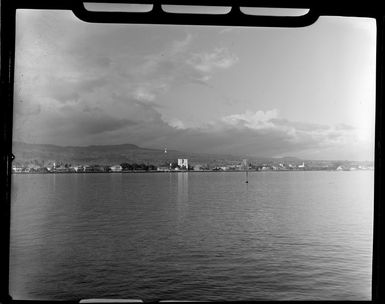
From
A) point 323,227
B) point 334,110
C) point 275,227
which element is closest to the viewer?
point 275,227

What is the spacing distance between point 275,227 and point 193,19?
87.0 feet

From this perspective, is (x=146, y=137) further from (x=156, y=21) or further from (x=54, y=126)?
(x=156, y=21)

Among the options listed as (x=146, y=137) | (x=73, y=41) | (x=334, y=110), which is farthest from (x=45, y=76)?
(x=334, y=110)

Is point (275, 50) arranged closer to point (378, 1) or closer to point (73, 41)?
point (73, 41)

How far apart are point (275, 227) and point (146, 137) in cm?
4515

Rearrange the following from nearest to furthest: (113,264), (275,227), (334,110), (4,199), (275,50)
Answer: (4,199)
(113,264)
(275,227)
(275,50)
(334,110)

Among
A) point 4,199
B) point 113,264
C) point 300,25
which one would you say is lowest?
point 113,264

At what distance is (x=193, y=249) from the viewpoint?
25.8m

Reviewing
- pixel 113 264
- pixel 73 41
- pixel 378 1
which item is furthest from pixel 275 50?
pixel 378 1

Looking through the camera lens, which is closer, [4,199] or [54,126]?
[4,199]

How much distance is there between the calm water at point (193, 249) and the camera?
650 inches

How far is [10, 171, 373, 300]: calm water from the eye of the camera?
54.1 feet

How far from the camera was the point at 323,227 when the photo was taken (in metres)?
30.4

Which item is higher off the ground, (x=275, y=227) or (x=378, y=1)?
(x=378, y=1)
